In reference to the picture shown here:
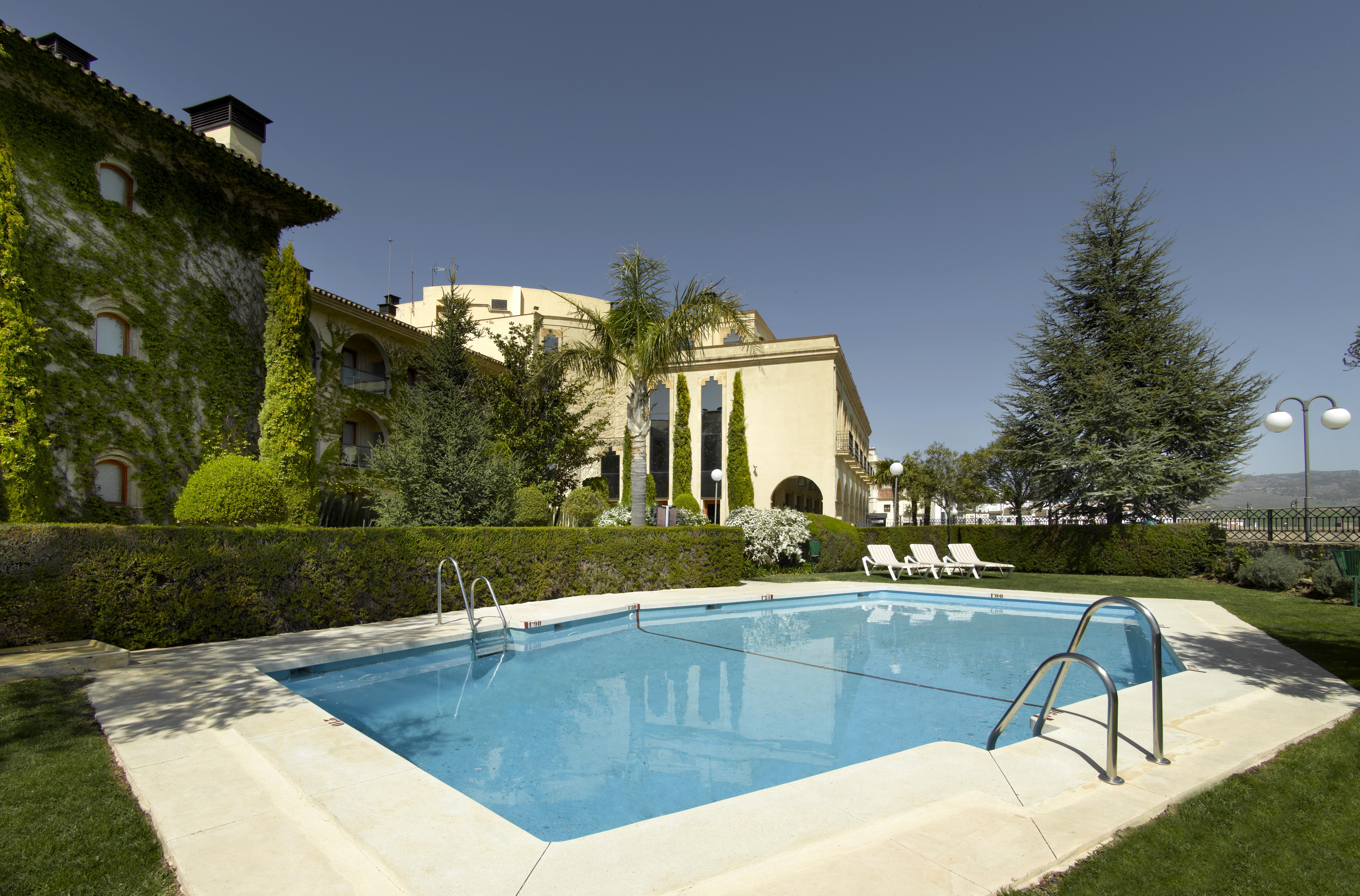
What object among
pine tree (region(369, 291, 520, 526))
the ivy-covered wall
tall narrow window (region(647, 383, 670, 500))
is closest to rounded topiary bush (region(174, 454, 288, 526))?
pine tree (region(369, 291, 520, 526))

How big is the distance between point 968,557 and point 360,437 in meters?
20.4

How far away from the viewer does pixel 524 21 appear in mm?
15633

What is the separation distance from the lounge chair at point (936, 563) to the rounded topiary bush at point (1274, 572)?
609cm

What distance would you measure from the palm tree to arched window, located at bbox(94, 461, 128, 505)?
10706mm

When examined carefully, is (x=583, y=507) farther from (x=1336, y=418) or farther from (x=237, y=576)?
(x=1336, y=418)

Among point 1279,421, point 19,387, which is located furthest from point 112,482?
point 1279,421

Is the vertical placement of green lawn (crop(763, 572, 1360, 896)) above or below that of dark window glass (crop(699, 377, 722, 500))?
below

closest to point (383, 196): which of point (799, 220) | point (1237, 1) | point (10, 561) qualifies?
point (799, 220)

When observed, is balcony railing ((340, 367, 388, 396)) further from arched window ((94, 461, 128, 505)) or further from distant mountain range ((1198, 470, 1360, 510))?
distant mountain range ((1198, 470, 1360, 510))

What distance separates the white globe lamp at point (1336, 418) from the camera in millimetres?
12891

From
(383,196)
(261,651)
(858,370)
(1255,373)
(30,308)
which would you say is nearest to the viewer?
(261,651)

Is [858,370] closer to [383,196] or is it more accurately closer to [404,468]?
[383,196]

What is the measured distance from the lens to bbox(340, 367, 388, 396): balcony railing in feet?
73.0

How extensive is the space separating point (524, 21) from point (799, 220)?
1134 cm
